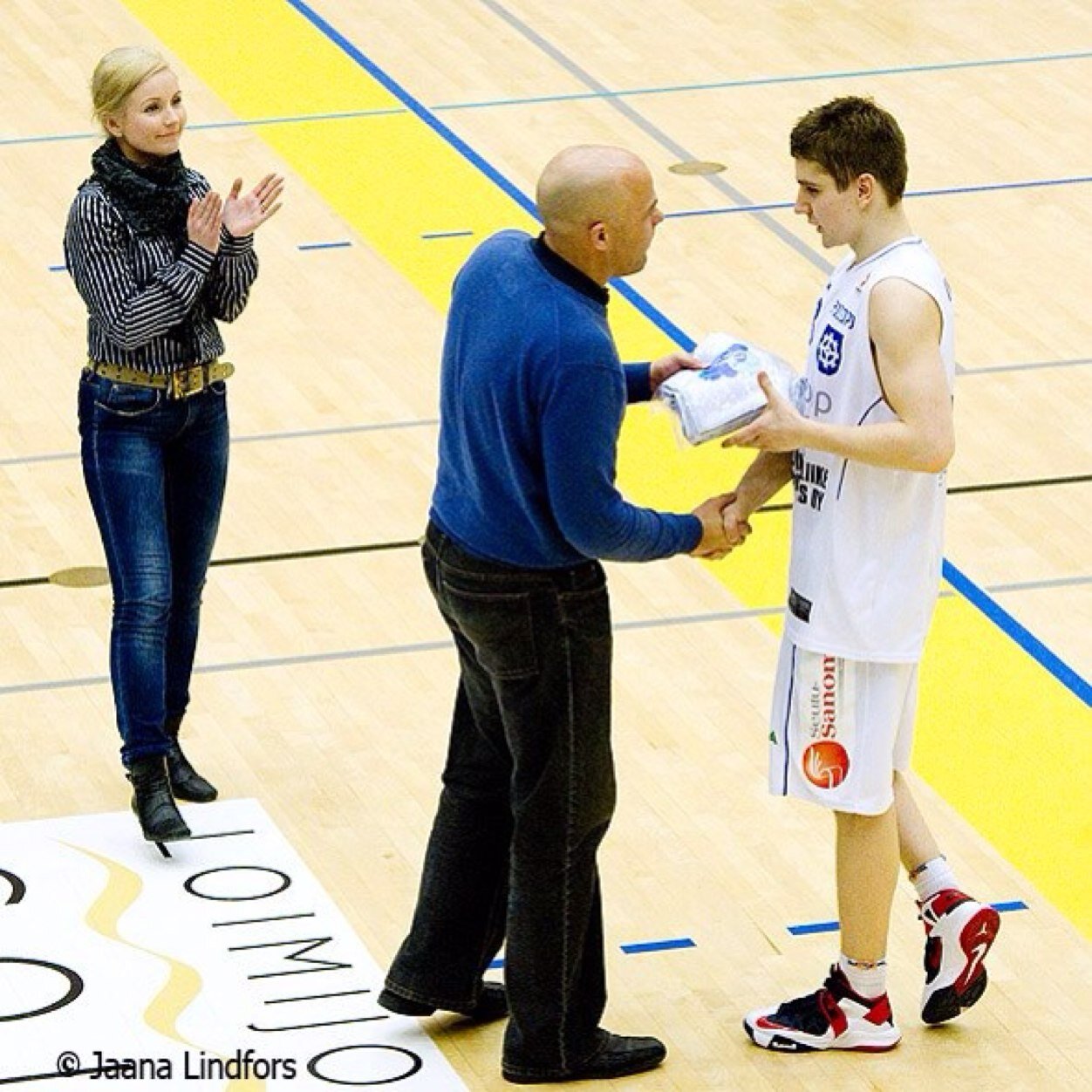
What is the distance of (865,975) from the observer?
17.4ft

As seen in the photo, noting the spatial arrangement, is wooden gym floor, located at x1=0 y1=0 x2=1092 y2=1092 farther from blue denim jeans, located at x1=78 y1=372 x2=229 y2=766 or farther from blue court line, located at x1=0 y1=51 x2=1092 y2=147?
blue denim jeans, located at x1=78 y1=372 x2=229 y2=766

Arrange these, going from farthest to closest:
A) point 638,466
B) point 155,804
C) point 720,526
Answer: point 638,466
point 155,804
point 720,526

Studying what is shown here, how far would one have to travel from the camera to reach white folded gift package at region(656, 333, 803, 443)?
4934mm

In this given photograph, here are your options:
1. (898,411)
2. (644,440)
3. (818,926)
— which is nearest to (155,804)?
(818,926)

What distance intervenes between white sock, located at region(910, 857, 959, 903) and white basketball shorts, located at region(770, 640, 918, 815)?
354 mm

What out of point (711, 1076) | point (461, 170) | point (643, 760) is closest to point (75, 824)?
point (643, 760)

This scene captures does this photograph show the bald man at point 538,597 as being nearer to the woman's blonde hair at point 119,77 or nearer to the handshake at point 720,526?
the handshake at point 720,526

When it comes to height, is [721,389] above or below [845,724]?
above

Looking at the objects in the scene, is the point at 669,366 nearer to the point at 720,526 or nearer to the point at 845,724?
the point at 720,526

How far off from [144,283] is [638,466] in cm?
282

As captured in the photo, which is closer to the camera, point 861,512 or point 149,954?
point 861,512

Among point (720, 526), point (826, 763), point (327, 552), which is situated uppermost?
point (720, 526)

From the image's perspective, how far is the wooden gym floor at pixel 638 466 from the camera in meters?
5.91

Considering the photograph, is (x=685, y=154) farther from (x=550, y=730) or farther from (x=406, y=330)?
(x=550, y=730)
